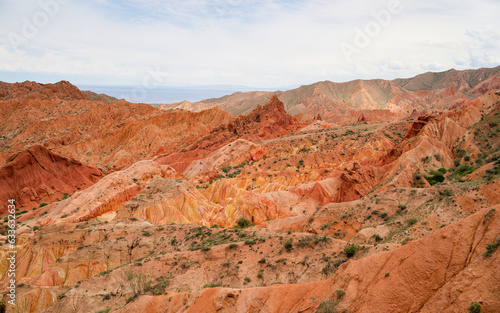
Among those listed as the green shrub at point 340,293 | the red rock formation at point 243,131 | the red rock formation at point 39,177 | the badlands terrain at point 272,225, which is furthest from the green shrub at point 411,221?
the red rock formation at point 243,131

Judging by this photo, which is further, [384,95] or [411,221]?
[384,95]

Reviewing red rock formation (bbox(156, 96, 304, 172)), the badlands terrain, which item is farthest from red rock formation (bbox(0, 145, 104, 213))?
red rock formation (bbox(156, 96, 304, 172))

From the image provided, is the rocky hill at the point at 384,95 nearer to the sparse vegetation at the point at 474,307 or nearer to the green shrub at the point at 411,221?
the green shrub at the point at 411,221

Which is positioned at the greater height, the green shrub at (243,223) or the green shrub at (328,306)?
the green shrub at (328,306)

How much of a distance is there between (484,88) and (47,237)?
6992 inches

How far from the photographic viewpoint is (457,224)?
12.5m

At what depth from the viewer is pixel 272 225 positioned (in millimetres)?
33219

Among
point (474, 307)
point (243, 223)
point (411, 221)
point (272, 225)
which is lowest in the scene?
point (243, 223)

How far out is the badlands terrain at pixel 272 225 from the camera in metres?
12.3

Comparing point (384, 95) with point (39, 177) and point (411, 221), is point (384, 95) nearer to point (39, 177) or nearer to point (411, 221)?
point (39, 177)

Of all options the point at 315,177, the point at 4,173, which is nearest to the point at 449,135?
the point at 315,177

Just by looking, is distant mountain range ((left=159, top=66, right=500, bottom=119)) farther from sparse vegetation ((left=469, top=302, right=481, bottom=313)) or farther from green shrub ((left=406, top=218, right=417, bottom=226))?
sparse vegetation ((left=469, top=302, right=481, bottom=313))

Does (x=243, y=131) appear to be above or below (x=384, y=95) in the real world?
below

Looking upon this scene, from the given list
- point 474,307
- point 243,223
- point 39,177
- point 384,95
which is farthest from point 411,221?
point 384,95
